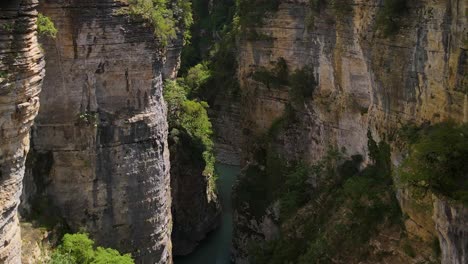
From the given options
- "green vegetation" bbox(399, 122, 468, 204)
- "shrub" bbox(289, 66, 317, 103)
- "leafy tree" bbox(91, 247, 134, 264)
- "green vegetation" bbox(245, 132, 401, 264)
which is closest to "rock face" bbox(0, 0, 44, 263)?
"leafy tree" bbox(91, 247, 134, 264)

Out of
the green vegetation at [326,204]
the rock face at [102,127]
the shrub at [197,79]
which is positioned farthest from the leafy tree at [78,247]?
the shrub at [197,79]

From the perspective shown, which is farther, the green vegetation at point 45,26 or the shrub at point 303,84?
the shrub at point 303,84

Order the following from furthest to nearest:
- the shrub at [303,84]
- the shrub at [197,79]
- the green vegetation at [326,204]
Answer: the shrub at [197,79]
the shrub at [303,84]
the green vegetation at [326,204]

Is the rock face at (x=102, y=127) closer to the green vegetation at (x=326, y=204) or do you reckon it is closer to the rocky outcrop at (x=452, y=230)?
the green vegetation at (x=326, y=204)

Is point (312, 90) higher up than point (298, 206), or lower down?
higher up

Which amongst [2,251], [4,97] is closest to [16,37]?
[4,97]

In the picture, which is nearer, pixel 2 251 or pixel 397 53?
pixel 2 251

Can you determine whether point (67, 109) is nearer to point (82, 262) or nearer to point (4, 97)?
point (82, 262)
